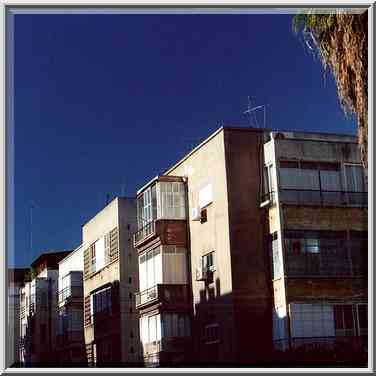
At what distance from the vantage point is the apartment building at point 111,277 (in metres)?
11.5

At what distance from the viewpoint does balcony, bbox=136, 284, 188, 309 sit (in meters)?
11.7

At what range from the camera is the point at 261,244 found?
40.1ft

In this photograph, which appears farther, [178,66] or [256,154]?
[256,154]

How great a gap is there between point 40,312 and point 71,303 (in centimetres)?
43

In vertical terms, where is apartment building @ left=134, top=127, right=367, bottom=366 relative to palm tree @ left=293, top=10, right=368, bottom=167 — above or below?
below

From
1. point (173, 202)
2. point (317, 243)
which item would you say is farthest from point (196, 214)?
point (317, 243)

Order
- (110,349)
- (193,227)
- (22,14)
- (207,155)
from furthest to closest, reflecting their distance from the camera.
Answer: (193,227)
(207,155)
(110,349)
(22,14)

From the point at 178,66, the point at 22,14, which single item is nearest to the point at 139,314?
the point at 178,66

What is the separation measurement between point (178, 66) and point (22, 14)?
218 cm

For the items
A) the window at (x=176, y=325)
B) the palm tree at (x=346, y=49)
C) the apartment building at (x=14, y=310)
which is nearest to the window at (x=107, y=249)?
the window at (x=176, y=325)

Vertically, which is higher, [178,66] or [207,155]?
[178,66]

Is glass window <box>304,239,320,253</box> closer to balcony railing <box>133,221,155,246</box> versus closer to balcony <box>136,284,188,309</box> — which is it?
balcony <box>136,284,188,309</box>

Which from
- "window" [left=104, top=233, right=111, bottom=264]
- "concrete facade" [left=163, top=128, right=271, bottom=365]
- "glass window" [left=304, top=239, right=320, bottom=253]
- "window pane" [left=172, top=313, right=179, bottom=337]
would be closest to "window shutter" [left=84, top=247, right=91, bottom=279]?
"window" [left=104, top=233, right=111, bottom=264]

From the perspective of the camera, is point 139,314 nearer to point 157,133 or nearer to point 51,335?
point 51,335
